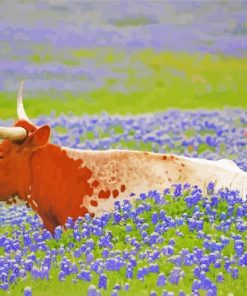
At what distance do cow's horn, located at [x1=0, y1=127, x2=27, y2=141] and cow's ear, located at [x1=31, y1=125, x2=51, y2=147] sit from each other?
107 mm

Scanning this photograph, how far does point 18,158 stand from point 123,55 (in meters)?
10.3

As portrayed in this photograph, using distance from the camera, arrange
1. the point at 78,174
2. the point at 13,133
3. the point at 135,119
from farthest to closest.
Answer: the point at 135,119
the point at 78,174
the point at 13,133

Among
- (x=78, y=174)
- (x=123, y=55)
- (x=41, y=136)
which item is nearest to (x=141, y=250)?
(x=78, y=174)

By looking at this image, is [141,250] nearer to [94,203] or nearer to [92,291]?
[92,291]

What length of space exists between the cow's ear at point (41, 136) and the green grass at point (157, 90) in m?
7.89

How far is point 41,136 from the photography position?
8828mm

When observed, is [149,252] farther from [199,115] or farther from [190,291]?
[199,115]

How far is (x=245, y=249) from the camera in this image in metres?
6.97

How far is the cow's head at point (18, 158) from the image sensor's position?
8.91 m

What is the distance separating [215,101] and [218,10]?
2167mm

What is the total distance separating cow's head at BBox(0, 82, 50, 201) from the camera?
8.91 m

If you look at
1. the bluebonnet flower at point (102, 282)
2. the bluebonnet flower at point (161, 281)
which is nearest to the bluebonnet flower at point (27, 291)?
the bluebonnet flower at point (102, 282)

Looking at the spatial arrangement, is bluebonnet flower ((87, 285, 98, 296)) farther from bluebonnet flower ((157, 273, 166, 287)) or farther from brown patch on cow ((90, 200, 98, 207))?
brown patch on cow ((90, 200, 98, 207))

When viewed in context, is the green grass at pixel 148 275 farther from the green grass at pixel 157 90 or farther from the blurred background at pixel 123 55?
the green grass at pixel 157 90
